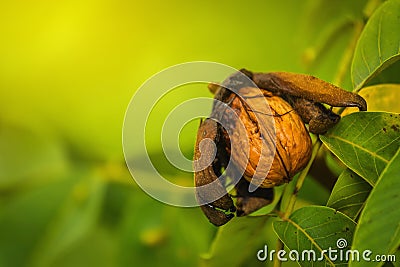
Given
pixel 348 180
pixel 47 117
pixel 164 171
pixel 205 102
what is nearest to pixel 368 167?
pixel 348 180

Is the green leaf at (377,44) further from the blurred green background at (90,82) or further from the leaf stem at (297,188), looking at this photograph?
the blurred green background at (90,82)

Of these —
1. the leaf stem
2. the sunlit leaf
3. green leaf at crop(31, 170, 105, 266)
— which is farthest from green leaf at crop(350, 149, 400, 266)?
the sunlit leaf

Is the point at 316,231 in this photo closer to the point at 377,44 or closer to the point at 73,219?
the point at 377,44

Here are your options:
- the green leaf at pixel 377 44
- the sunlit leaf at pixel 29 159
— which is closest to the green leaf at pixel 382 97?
the green leaf at pixel 377 44

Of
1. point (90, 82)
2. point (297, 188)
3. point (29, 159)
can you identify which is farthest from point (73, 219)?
point (297, 188)

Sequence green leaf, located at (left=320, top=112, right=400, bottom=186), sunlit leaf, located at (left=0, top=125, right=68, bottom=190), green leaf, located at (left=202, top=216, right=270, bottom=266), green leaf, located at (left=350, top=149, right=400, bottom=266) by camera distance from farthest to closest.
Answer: sunlit leaf, located at (left=0, top=125, right=68, bottom=190) < green leaf, located at (left=202, top=216, right=270, bottom=266) < green leaf, located at (left=320, top=112, right=400, bottom=186) < green leaf, located at (left=350, top=149, right=400, bottom=266)

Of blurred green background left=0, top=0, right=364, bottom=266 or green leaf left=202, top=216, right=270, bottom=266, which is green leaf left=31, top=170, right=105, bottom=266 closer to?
blurred green background left=0, top=0, right=364, bottom=266
